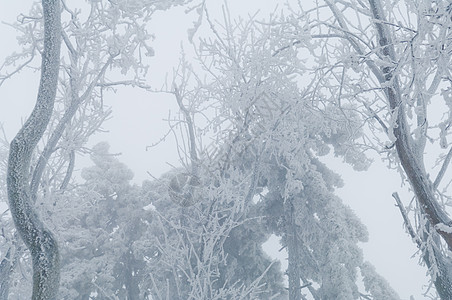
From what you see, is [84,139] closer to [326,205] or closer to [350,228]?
[326,205]

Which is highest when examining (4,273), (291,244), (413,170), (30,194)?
(291,244)

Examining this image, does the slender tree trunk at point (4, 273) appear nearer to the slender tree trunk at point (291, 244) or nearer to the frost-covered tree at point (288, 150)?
the frost-covered tree at point (288, 150)

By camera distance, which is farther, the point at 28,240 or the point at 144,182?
the point at 144,182

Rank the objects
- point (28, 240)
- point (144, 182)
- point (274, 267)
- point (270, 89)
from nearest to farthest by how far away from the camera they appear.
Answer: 1. point (28, 240)
2. point (270, 89)
3. point (274, 267)
4. point (144, 182)

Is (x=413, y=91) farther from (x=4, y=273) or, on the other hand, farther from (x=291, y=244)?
(x=291, y=244)

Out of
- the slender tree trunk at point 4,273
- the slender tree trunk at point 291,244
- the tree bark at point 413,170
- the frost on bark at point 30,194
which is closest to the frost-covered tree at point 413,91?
the tree bark at point 413,170

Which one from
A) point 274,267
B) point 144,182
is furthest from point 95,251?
point 274,267

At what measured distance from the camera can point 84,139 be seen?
9.41 metres

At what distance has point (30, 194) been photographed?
4.08 meters

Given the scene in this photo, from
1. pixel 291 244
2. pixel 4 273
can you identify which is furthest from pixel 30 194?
pixel 291 244

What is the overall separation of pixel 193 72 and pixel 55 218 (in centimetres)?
480

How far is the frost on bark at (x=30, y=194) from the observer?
371cm

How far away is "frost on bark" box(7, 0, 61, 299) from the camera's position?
3.71 meters

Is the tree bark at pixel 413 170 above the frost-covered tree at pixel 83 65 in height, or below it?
below
